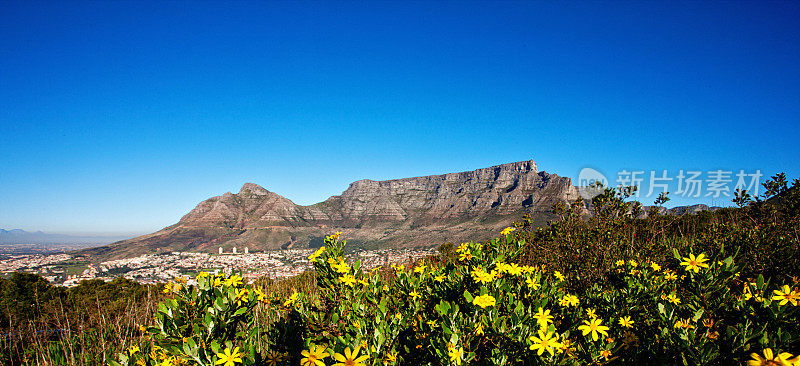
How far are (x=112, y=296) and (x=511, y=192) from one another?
126003mm

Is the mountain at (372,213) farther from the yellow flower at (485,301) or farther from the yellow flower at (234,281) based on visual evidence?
the yellow flower at (234,281)

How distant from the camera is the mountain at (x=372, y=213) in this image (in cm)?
10012

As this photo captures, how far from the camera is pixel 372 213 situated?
15088 cm

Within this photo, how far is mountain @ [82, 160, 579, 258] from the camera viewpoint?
100 m

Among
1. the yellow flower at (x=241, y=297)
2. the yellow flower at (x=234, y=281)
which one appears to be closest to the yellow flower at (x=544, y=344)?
the yellow flower at (x=241, y=297)

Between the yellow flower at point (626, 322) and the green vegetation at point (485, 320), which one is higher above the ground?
the green vegetation at point (485, 320)

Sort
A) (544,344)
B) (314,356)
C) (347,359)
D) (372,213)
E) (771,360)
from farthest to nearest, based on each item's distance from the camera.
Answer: (372,213) < (544,344) < (314,356) < (347,359) < (771,360)

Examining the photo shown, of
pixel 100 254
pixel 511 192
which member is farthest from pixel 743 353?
pixel 511 192

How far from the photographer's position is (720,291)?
2209 mm

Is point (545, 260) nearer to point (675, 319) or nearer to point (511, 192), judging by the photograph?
point (675, 319)

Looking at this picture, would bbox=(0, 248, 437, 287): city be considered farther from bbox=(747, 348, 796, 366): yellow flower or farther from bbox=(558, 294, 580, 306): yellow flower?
bbox=(747, 348, 796, 366): yellow flower

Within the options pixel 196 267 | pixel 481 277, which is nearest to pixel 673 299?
pixel 481 277

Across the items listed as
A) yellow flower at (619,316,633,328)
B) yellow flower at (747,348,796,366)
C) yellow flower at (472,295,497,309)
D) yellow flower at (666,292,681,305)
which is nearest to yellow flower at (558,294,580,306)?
yellow flower at (619,316,633,328)

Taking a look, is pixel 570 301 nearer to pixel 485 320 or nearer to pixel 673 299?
pixel 673 299
